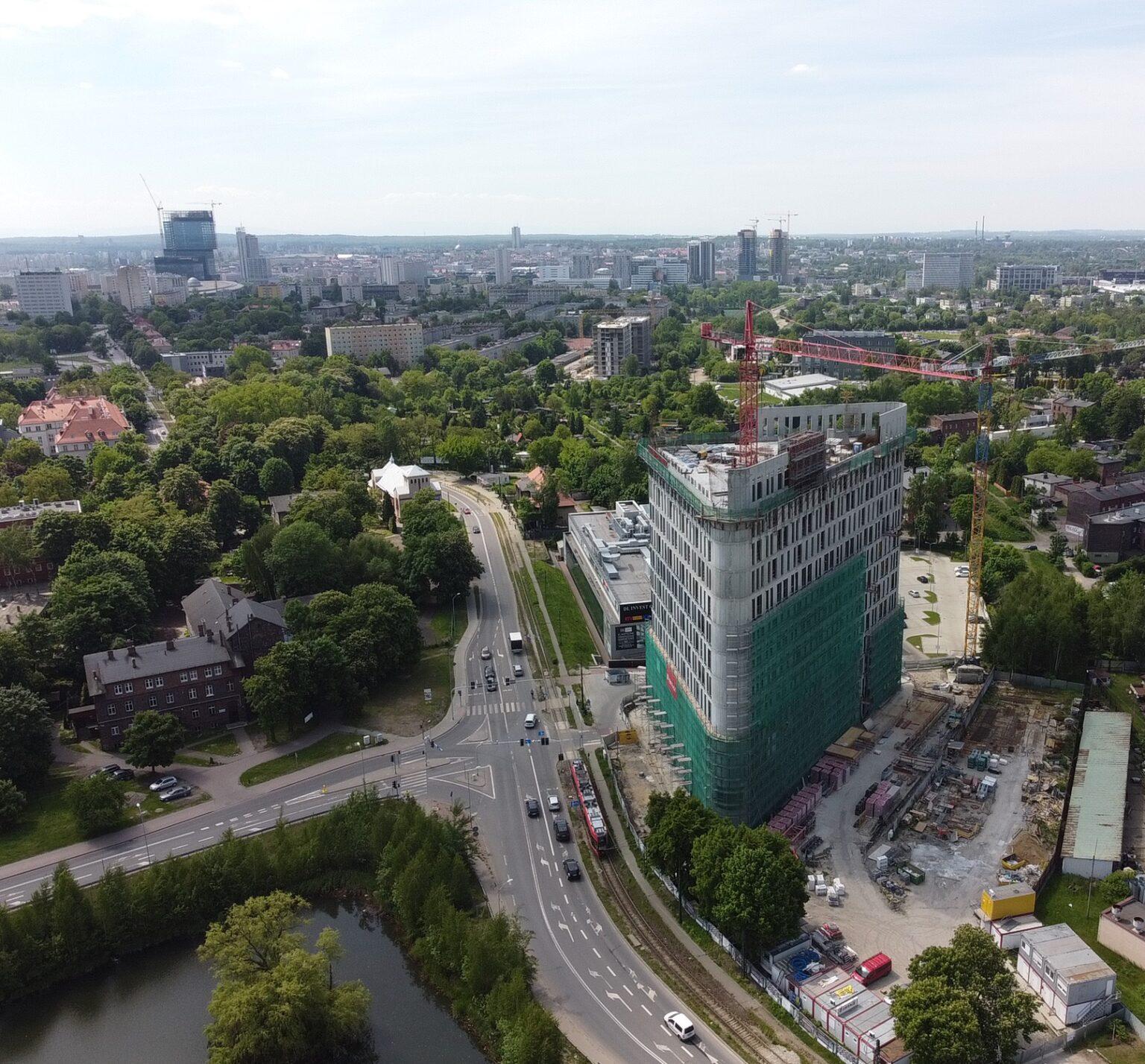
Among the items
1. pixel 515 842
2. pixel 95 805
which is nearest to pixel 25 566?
pixel 95 805

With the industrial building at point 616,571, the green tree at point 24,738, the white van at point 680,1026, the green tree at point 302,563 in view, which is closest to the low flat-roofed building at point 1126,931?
the white van at point 680,1026

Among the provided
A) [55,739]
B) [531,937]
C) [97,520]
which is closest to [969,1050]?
[531,937]

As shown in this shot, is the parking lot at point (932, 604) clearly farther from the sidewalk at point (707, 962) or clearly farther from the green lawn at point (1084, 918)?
the sidewalk at point (707, 962)

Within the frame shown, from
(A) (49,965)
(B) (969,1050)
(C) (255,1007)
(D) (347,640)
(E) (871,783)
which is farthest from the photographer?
(D) (347,640)

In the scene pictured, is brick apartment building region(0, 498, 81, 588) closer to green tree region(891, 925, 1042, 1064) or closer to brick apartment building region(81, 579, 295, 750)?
brick apartment building region(81, 579, 295, 750)

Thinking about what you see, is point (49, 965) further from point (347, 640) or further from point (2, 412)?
point (2, 412)

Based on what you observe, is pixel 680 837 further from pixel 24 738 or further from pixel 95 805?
pixel 24 738
